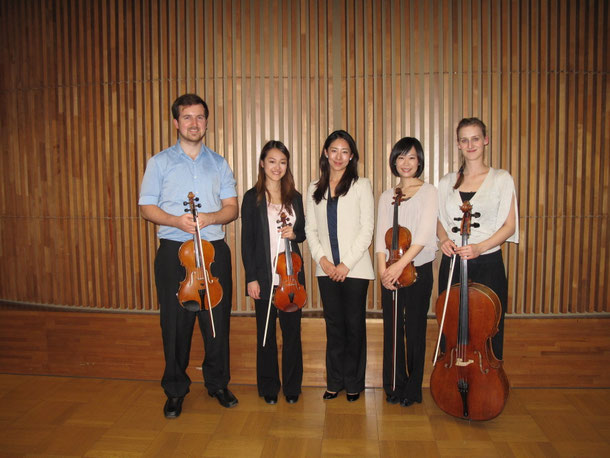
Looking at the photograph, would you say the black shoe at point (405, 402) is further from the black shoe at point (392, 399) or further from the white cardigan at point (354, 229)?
the white cardigan at point (354, 229)

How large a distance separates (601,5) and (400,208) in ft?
7.18

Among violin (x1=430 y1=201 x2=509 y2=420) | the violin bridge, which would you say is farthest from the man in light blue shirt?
the violin bridge

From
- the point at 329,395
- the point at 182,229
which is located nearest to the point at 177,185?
the point at 182,229

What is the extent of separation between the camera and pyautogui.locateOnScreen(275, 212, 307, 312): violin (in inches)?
Answer: 106

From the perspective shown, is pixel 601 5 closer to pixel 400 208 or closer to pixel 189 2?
pixel 400 208

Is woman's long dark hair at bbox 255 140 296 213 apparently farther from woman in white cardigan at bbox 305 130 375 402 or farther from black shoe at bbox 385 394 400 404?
black shoe at bbox 385 394 400 404

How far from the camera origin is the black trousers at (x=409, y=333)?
9.12 feet

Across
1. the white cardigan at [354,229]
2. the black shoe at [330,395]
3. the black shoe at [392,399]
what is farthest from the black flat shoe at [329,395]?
the white cardigan at [354,229]

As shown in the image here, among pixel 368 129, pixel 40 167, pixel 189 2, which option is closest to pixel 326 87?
pixel 368 129

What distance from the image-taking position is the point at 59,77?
149 inches

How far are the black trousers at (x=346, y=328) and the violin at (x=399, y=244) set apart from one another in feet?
0.95

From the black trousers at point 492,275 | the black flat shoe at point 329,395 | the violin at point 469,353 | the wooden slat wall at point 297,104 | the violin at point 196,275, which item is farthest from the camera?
the wooden slat wall at point 297,104

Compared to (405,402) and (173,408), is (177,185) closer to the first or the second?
(173,408)

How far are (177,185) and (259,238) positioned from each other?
0.57m
